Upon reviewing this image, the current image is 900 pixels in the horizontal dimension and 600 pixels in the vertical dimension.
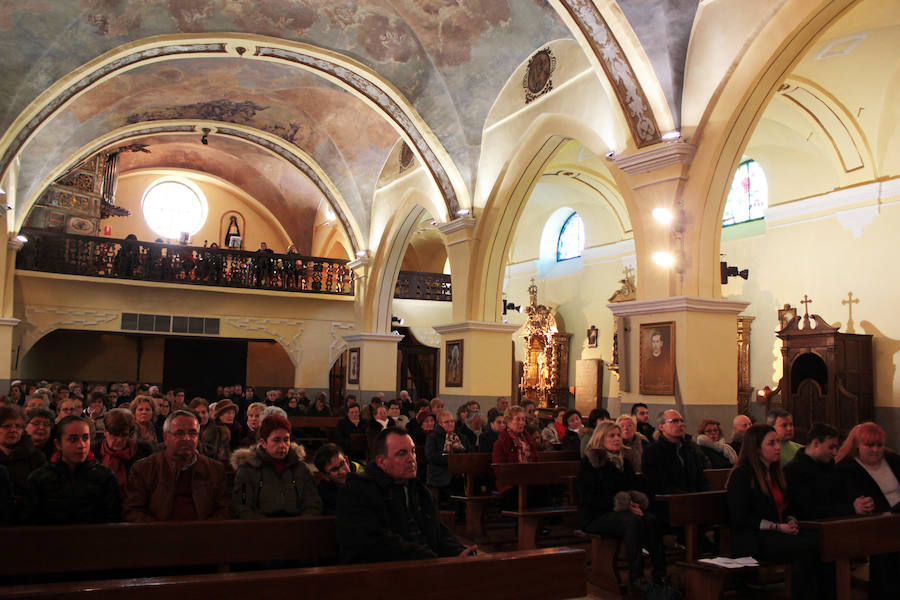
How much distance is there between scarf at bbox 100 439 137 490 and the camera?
5336 mm

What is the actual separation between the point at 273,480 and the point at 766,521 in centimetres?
302

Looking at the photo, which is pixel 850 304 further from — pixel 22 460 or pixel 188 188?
pixel 188 188

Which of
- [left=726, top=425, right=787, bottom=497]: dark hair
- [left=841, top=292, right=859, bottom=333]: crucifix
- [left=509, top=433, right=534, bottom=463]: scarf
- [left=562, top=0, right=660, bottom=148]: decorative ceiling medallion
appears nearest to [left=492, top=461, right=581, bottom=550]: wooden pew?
[left=509, top=433, right=534, bottom=463]: scarf

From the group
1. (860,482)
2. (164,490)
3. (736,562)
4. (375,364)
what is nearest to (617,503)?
(736,562)

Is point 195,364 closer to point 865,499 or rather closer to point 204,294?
point 204,294

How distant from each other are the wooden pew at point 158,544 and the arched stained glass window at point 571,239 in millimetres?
16751

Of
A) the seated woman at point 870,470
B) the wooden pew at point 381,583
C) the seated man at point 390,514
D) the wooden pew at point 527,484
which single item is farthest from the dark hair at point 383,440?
the seated woman at point 870,470

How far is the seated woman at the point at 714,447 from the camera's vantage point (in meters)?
7.30

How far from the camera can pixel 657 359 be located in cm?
912

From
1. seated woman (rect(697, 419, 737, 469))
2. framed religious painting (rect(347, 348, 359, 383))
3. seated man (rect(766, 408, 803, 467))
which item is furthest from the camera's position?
framed religious painting (rect(347, 348, 359, 383))

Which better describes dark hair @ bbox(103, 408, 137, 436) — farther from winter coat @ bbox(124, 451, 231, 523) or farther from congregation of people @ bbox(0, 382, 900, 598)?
winter coat @ bbox(124, 451, 231, 523)

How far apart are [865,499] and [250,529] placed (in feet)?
12.8

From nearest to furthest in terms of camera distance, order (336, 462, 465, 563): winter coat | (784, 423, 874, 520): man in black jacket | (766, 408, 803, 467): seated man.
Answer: (336, 462, 465, 563): winter coat → (784, 423, 874, 520): man in black jacket → (766, 408, 803, 467): seated man

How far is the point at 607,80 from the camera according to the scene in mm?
9445
